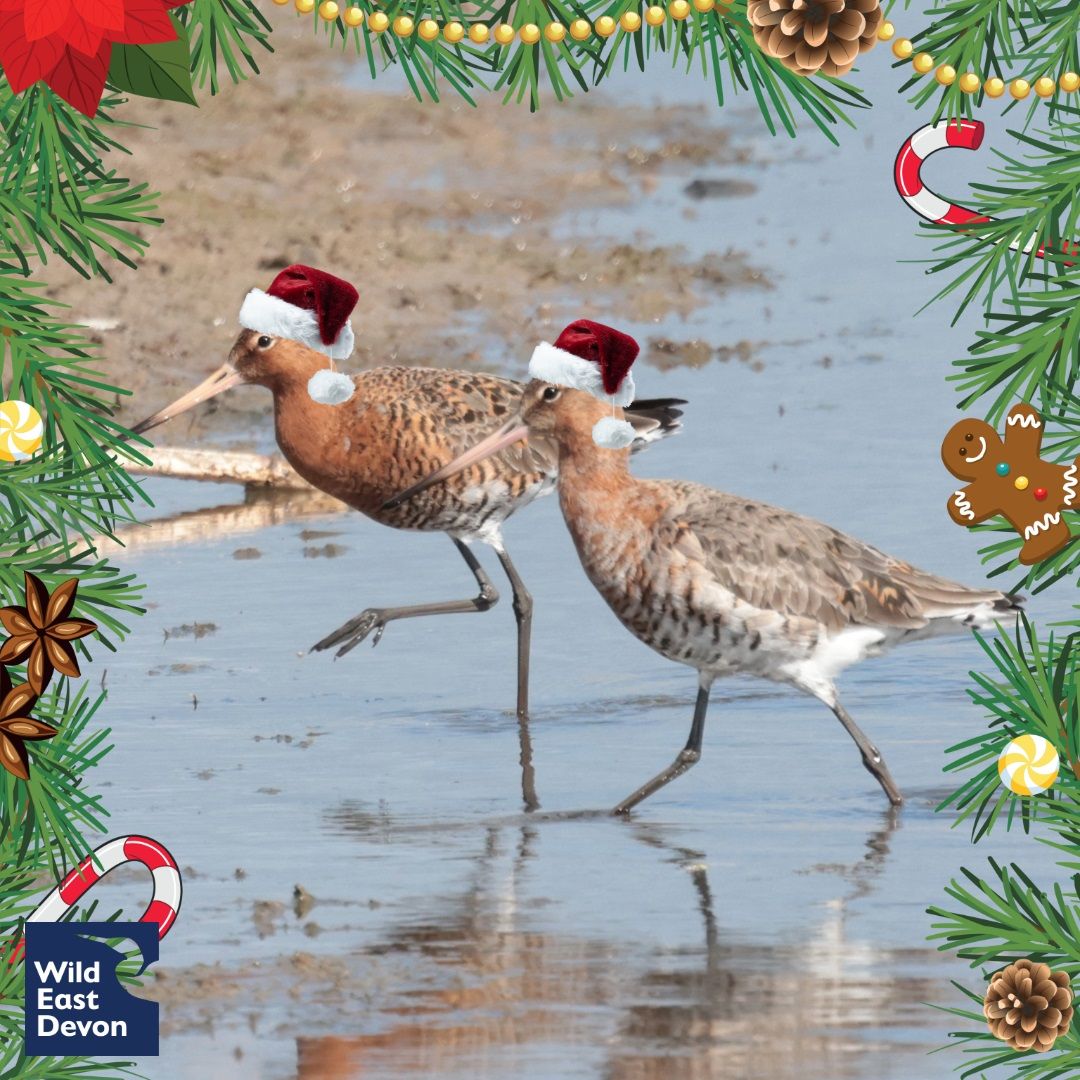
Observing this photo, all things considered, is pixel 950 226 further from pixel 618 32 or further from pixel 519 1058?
pixel 519 1058

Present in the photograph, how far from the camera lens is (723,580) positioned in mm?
6926

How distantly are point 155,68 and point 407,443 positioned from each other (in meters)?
5.68

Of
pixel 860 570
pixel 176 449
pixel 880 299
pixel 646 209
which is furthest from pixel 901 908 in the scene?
pixel 646 209

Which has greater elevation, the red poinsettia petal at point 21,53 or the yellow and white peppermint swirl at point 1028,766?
the red poinsettia petal at point 21,53

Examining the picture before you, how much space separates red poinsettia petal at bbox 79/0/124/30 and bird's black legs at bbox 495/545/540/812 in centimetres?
454

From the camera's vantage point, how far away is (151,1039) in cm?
350

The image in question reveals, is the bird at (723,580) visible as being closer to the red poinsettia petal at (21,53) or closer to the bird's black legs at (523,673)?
the bird's black legs at (523,673)

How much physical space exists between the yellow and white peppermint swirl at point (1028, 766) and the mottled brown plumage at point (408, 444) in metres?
5.43

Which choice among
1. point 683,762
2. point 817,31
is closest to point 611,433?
point 683,762

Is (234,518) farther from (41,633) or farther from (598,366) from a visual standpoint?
(41,633)

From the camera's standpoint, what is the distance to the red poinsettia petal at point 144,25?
327cm

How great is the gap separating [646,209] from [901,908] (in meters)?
13.0

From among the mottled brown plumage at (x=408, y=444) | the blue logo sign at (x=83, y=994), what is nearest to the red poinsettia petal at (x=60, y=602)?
the blue logo sign at (x=83, y=994)

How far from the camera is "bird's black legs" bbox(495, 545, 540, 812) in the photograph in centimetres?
776
